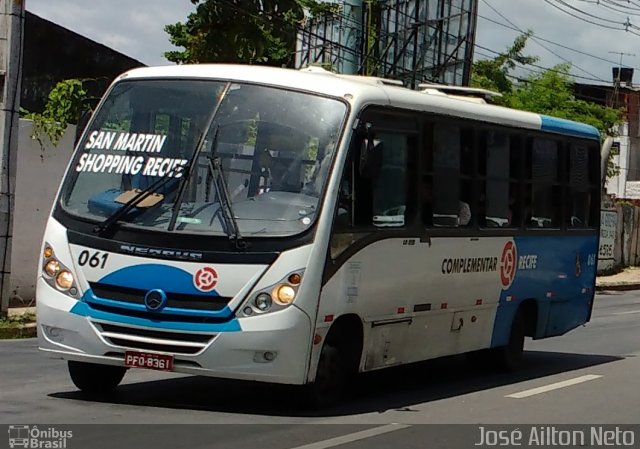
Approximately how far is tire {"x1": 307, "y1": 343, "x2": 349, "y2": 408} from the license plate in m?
1.19

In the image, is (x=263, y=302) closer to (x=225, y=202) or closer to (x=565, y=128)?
(x=225, y=202)

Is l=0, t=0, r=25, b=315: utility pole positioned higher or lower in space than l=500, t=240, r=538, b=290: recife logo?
higher

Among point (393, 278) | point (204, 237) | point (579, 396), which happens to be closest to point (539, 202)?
point (579, 396)

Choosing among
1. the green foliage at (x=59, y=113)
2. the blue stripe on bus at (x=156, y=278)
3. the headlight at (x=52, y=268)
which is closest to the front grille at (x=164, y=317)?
the blue stripe on bus at (x=156, y=278)

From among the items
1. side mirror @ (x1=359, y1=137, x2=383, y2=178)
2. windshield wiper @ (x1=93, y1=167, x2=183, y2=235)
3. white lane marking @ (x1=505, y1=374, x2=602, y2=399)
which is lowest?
white lane marking @ (x1=505, y1=374, x2=602, y2=399)

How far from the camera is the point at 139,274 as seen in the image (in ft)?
28.9

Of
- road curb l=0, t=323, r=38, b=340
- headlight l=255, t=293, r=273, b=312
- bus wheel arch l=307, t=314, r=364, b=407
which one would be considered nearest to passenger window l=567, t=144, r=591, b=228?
bus wheel arch l=307, t=314, r=364, b=407

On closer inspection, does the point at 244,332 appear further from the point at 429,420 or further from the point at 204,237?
the point at 429,420

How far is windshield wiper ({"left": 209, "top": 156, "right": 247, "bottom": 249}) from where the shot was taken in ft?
28.7

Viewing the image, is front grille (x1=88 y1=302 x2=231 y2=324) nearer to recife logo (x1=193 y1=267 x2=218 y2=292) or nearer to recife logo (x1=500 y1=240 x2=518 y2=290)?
recife logo (x1=193 y1=267 x2=218 y2=292)

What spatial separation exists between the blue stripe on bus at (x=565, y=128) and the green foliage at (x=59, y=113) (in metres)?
8.05

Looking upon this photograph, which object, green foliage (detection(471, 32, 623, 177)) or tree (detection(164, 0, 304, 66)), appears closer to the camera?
tree (detection(164, 0, 304, 66))
